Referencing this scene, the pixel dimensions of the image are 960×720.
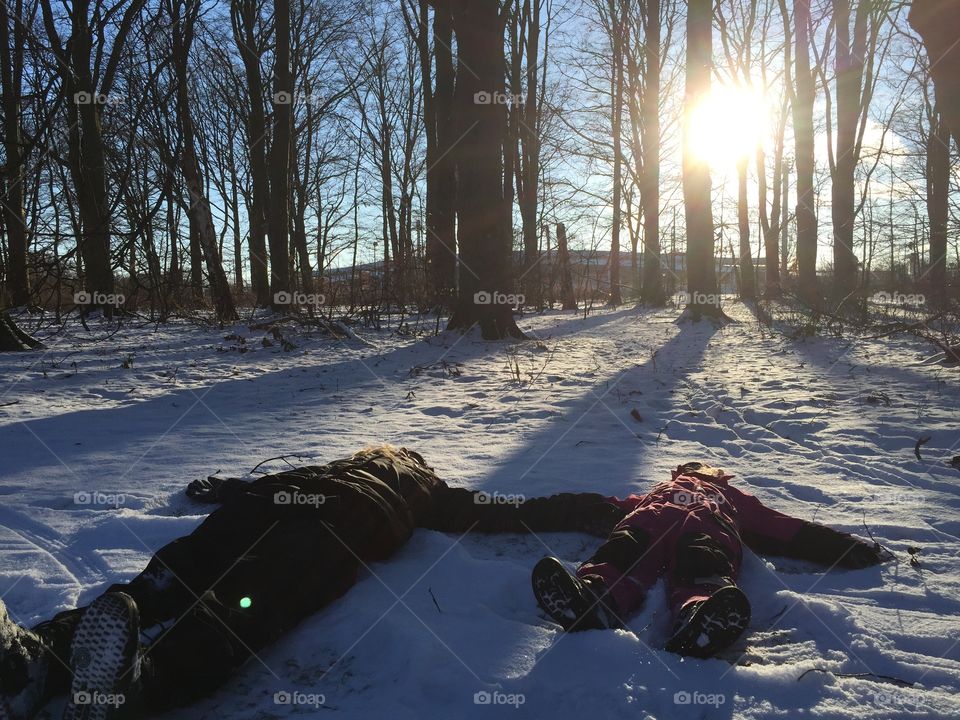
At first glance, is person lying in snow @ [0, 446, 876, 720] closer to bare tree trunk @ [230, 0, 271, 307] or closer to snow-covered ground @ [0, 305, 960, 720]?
snow-covered ground @ [0, 305, 960, 720]

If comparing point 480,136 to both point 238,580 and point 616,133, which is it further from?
point 616,133

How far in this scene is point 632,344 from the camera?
999 cm

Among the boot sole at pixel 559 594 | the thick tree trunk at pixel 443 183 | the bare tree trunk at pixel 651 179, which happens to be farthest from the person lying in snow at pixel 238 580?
the bare tree trunk at pixel 651 179

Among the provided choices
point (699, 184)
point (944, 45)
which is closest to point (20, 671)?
point (944, 45)

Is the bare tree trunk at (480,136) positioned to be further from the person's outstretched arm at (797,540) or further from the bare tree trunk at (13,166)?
the person's outstretched arm at (797,540)

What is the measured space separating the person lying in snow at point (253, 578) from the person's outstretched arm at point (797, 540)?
0.01 m

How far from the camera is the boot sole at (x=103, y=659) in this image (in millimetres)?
1359

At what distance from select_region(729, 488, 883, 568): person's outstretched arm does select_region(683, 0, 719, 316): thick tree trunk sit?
10734 millimetres

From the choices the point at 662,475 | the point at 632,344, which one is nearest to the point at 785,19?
the point at 632,344

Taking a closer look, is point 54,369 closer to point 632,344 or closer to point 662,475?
point 662,475

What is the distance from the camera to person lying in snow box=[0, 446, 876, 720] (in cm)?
142

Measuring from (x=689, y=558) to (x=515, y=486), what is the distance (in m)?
1.45

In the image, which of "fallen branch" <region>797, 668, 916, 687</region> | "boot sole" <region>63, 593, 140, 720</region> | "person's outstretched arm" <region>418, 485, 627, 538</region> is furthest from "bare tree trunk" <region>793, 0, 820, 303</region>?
"boot sole" <region>63, 593, 140, 720</region>

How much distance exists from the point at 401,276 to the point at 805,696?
10.1 metres
